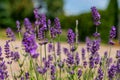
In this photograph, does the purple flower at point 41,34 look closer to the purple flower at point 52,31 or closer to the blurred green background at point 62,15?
the purple flower at point 52,31

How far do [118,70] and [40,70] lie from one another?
2.46 ft

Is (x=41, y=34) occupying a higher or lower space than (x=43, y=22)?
lower

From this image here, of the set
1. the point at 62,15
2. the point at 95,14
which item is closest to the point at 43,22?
the point at 95,14

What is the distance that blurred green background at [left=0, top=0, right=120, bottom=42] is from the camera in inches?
827

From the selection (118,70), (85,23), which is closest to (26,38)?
(118,70)

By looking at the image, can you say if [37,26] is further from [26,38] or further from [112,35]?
[26,38]

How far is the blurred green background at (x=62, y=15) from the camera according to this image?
68.9ft

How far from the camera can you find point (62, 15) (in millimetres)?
25234

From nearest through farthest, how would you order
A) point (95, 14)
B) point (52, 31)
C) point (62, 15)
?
point (95, 14) → point (52, 31) → point (62, 15)

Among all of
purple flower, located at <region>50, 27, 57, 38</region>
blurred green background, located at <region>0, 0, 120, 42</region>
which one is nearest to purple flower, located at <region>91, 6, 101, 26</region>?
purple flower, located at <region>50, 27, 57, 38</region>

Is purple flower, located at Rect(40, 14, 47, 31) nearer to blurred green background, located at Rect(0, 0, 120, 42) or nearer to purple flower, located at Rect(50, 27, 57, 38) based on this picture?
purple flower, located at Rect(50, 27, 57, 38)

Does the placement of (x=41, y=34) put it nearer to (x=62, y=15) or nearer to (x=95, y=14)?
(x=95, y=14)

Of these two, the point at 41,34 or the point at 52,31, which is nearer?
the point at 41,34

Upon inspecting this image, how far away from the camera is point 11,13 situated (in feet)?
109
